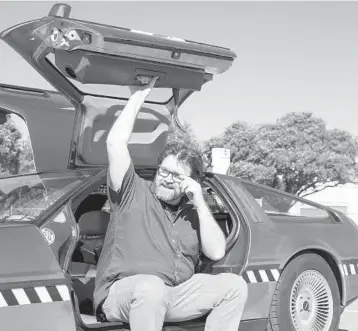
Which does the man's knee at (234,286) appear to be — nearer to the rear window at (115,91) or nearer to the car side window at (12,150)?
the rear window at (115,91)

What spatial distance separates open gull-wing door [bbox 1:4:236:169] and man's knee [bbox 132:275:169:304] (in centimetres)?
125

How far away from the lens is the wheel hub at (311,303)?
14.8 ft

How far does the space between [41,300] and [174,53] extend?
165 cm

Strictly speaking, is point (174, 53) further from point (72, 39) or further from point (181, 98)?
point (181, 98)

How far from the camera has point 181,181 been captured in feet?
12.0

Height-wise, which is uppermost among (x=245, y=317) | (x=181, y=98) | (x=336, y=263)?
(x=181, y=98)

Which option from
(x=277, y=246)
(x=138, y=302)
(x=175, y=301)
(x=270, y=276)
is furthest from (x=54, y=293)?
(x=277, y=246)

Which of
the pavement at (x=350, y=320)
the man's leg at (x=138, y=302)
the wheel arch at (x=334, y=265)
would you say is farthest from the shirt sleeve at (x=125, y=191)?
the pavement at (x=350, y=320)

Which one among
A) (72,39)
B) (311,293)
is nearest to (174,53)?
(72,39)

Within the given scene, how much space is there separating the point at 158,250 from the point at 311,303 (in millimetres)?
1684

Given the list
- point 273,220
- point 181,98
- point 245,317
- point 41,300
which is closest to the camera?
point 41,300

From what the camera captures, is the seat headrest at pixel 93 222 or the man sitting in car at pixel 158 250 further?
the seat headrest at pixel 93 222

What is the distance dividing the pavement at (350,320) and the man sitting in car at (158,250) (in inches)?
108

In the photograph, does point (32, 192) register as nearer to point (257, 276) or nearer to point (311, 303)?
point (257, 276)
